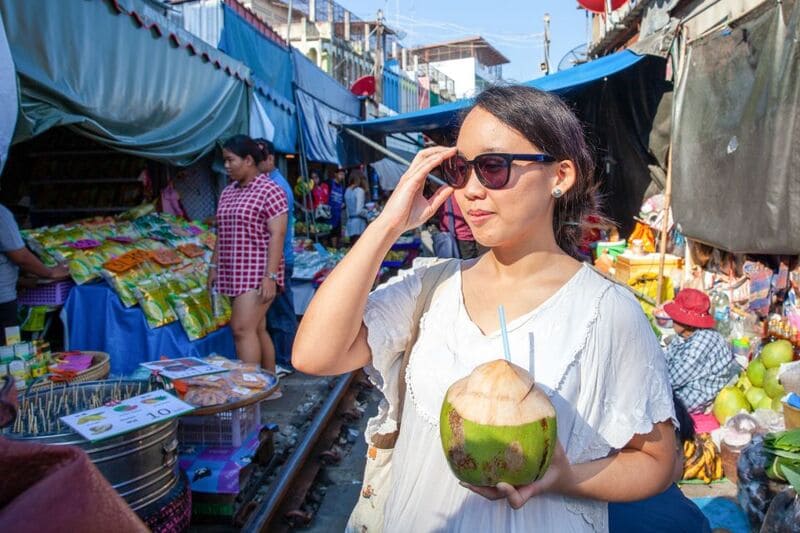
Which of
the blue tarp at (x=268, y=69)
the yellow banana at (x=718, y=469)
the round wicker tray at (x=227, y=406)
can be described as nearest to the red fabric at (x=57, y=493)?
the round wicker tray at (x=227, y=406)

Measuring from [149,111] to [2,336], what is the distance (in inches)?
90.7

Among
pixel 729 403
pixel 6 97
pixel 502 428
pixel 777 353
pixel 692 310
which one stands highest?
pixel 6 97

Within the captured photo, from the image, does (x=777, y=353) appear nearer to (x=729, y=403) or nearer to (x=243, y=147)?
(x=729, y=403)

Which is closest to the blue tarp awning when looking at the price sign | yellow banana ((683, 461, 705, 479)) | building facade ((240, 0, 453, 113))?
yellow banana ((683, 461, 705, 479))

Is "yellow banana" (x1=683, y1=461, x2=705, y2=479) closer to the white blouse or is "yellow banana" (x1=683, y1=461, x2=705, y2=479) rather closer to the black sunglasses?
the white blouse

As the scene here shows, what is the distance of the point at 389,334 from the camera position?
1613 mm

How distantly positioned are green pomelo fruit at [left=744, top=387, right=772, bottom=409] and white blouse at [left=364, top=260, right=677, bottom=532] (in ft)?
11.6

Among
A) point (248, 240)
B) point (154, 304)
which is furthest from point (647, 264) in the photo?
point (154, 304)

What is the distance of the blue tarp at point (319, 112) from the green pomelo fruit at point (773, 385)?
925cm

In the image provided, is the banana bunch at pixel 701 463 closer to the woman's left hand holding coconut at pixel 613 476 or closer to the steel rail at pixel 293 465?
the steel rail at pixel 293 465

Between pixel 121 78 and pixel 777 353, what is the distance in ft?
18.1

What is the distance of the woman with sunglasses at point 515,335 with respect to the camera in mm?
1423

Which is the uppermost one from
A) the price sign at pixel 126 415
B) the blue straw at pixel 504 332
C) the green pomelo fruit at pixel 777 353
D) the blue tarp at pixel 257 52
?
the blue tarp at pixel 257 52

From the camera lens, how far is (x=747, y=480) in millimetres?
3422
